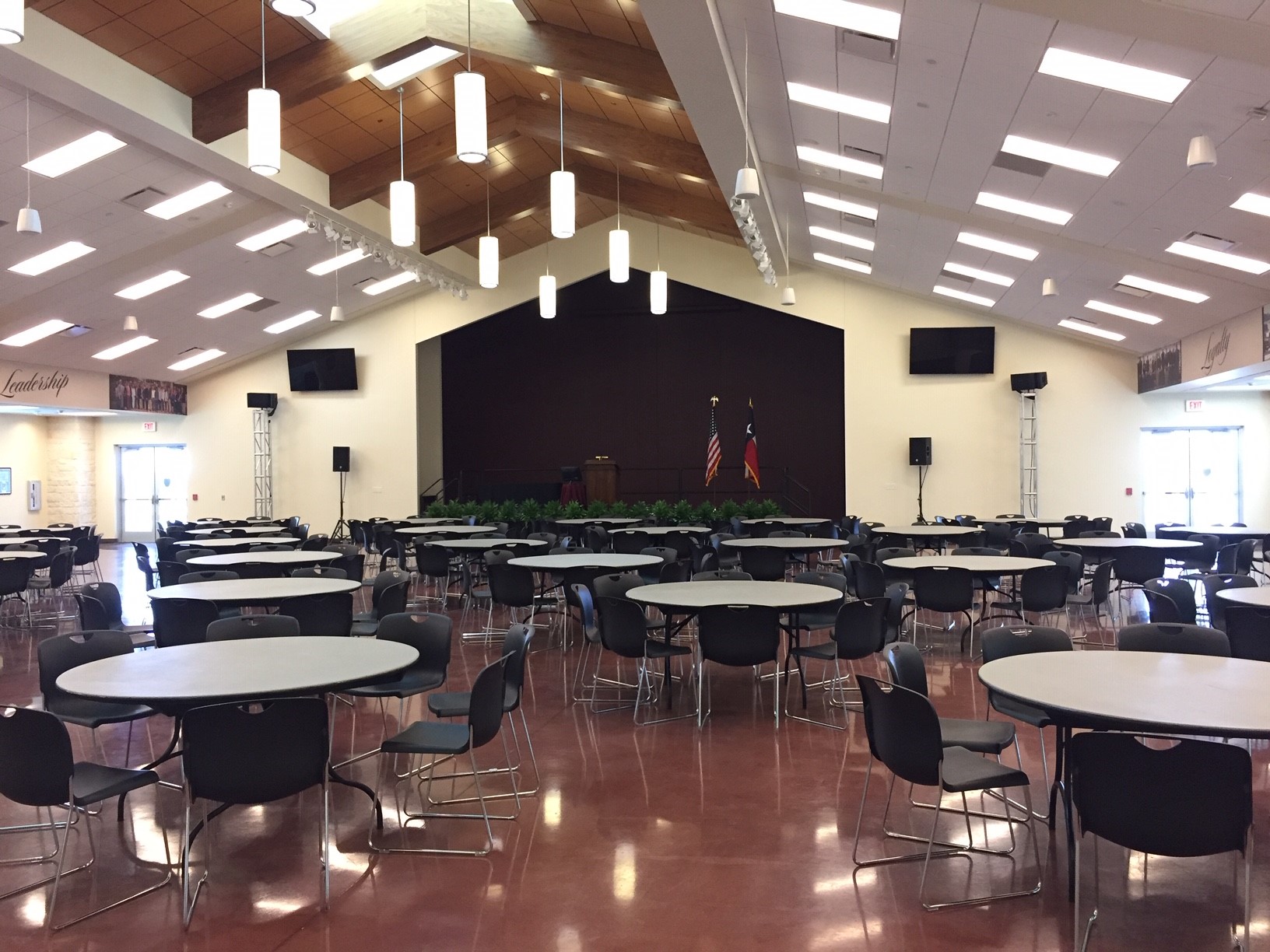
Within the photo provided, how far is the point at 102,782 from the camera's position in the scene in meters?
3.39

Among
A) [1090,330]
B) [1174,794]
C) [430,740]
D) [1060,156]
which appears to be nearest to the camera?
[1174,794]

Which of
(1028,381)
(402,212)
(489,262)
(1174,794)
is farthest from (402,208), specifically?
(1028,381)

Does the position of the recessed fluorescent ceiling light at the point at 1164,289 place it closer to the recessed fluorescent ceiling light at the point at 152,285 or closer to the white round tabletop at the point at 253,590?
the white round tabletop at the point at 253,590

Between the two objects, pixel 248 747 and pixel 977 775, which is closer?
pixel 248 747

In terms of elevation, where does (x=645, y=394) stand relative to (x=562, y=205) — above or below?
below

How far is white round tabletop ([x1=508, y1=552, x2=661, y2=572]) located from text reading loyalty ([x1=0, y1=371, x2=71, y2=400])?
13.0 metres

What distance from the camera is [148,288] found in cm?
1473

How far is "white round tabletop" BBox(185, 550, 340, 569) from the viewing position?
778cm

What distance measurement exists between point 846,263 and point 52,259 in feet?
Result: 38.6

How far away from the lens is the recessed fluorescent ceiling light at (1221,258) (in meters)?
10.4

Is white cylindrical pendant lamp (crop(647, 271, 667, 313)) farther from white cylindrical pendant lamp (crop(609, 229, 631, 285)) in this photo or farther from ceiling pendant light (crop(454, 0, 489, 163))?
ceiling pendant light (crop(454, 0, 489, 163))

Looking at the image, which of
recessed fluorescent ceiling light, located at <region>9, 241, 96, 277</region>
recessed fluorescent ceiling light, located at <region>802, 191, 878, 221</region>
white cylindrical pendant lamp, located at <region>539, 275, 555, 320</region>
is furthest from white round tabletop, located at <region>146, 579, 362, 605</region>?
recessed fluorescent ceiling light, located at <region>802, 191, 878, 221</region>

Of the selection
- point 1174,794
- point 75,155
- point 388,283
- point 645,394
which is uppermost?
point 388,283

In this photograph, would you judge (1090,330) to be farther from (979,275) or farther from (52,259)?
(52,259)
